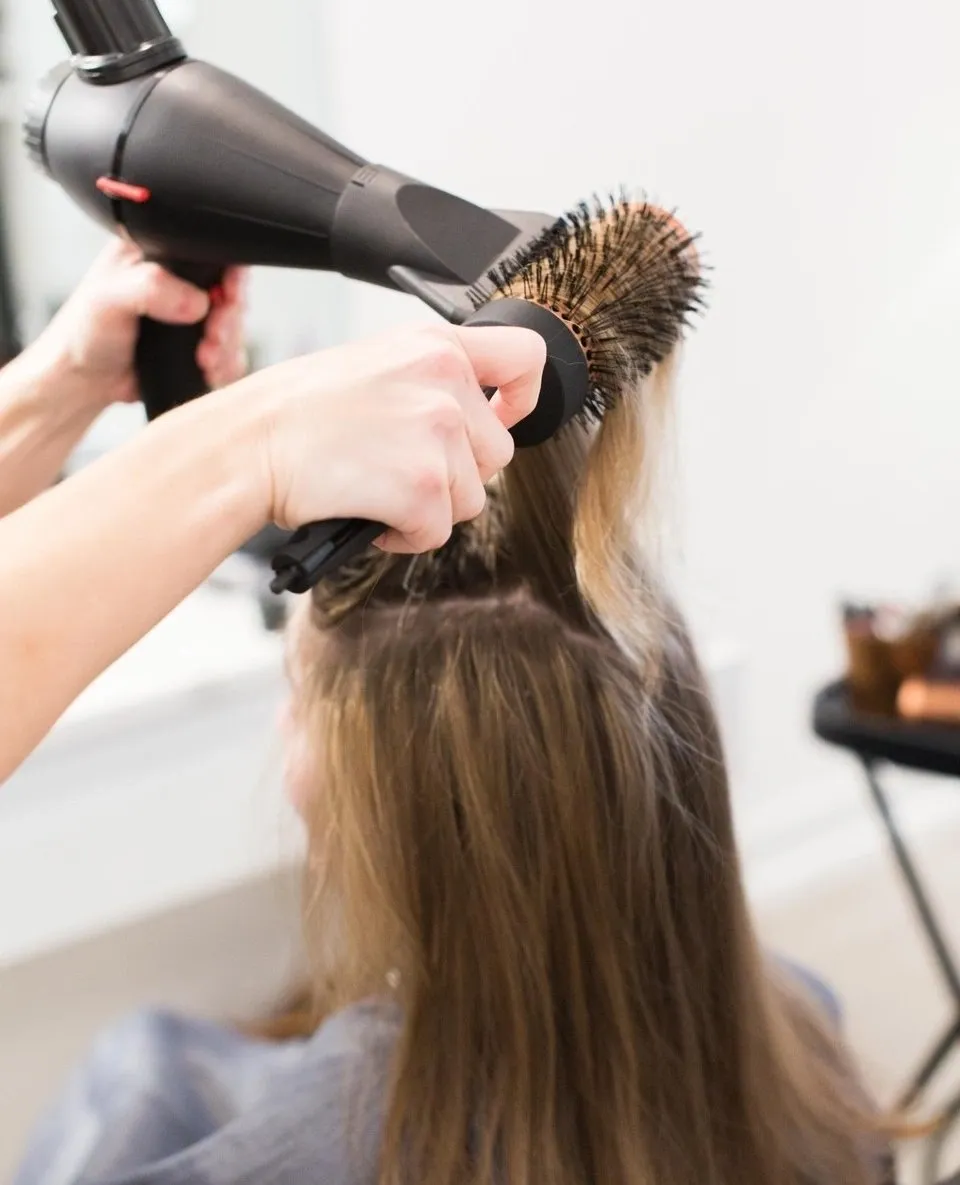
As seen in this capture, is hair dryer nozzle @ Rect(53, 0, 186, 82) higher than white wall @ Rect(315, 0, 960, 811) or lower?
higher

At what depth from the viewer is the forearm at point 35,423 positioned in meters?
0.72

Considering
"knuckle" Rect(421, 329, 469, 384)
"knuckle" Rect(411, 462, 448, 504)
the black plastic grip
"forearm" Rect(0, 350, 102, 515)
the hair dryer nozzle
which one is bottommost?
"forearm" Rect(0, 350, 102, 515)

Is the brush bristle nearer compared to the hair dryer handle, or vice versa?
the brush bristle

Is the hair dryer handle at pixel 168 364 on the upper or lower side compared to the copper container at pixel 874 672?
upper

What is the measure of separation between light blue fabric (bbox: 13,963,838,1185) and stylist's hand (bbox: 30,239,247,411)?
451mm

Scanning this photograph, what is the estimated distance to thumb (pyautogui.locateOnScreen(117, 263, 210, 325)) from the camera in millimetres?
683

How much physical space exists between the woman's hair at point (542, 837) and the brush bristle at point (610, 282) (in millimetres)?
78

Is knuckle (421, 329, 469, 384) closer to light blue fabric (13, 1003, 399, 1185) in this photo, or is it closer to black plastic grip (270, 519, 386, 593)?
black plastic grip (270, 519, 386, 593)

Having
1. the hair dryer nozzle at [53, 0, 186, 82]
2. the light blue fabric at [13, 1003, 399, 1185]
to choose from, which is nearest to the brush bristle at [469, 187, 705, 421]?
the hair dryer nozzle at [53, 0, 186, 82]

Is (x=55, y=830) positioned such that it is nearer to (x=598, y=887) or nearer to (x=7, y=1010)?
(x=7, y=1010)

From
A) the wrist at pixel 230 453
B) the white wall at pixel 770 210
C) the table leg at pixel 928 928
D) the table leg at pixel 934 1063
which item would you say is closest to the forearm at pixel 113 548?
the wrist at pixel 230 453

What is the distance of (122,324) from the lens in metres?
0.72

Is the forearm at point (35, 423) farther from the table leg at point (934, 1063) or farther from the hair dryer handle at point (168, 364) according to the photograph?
the table leg at point (934, 1063)

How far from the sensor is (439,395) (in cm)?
42
